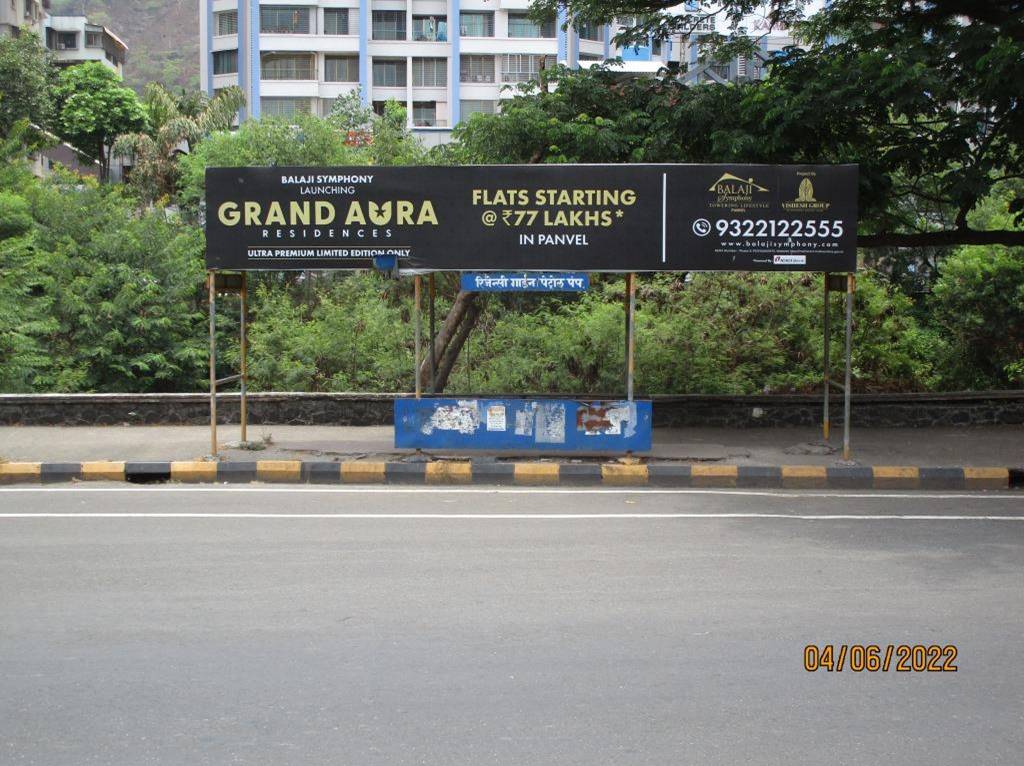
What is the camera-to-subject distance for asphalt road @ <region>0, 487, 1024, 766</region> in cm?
460

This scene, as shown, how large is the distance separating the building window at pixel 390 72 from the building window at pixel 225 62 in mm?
7355

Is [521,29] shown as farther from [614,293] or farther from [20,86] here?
[614,293]

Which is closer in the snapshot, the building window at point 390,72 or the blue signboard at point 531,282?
the blue signboard at point 531,282

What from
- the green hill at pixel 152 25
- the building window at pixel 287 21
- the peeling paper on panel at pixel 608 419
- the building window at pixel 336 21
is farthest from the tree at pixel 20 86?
the green hill at pixel 152 25

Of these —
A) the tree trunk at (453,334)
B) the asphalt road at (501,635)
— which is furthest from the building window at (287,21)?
the asphalt road at (501,635)

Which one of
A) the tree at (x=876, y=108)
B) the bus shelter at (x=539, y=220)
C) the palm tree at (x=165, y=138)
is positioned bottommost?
the bus shelter at (x=539, y=220)

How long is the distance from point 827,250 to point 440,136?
119ft

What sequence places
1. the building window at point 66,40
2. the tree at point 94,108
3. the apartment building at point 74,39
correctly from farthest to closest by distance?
the building window at point 66,40, the apartment building at point 74,39, the tree at point 94,108

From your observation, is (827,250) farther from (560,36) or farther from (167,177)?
(560,36)

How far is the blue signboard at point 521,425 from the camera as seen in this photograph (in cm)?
1237

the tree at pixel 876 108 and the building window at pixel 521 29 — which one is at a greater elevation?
the building window at pixel 521 29

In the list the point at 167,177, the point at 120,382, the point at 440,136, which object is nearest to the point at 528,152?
the point at 120,382

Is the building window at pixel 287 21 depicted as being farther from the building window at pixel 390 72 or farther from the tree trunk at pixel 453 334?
the tree trunk at pixel 453 334
